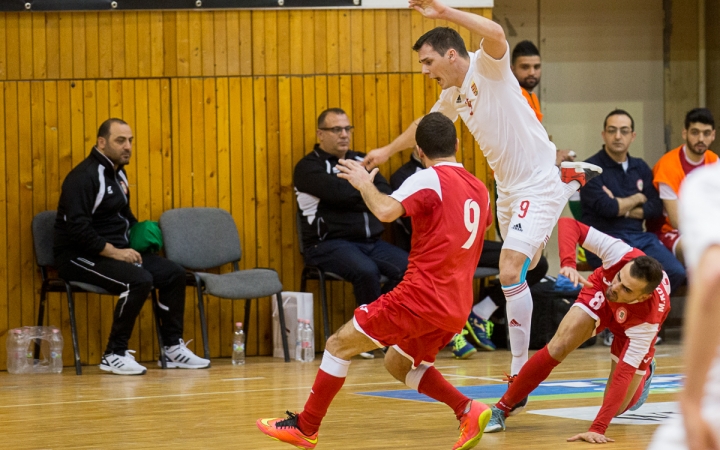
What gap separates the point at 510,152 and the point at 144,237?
387 centimetres

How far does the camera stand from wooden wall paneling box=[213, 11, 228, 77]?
875 cm

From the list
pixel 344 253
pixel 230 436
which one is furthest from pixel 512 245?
pixel 344 253

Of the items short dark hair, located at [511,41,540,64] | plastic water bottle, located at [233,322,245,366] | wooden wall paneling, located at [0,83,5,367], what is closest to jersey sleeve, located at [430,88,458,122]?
short dark hair, located at [511,41,540,64]

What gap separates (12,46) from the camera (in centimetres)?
833

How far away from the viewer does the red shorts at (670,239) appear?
359 inches

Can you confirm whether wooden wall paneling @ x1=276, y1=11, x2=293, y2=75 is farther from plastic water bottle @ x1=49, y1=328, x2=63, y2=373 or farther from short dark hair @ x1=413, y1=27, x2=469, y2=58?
short dark hair @ x1=413, y1=27, x2=469, y2=58

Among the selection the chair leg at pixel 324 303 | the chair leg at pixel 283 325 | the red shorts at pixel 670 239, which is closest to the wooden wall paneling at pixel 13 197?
the chair leg at pixel 283 325

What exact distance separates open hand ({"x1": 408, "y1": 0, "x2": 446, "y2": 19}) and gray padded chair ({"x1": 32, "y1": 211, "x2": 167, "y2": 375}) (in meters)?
4.14

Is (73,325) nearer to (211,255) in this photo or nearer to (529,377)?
(211,255)

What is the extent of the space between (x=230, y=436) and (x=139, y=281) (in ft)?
10.8

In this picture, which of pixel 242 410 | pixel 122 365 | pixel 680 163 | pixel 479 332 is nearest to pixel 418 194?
pixel 242 410

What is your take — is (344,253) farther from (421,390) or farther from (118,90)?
(421,390)

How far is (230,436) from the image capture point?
14.7 ft

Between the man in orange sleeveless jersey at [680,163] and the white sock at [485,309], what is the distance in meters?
1.83
